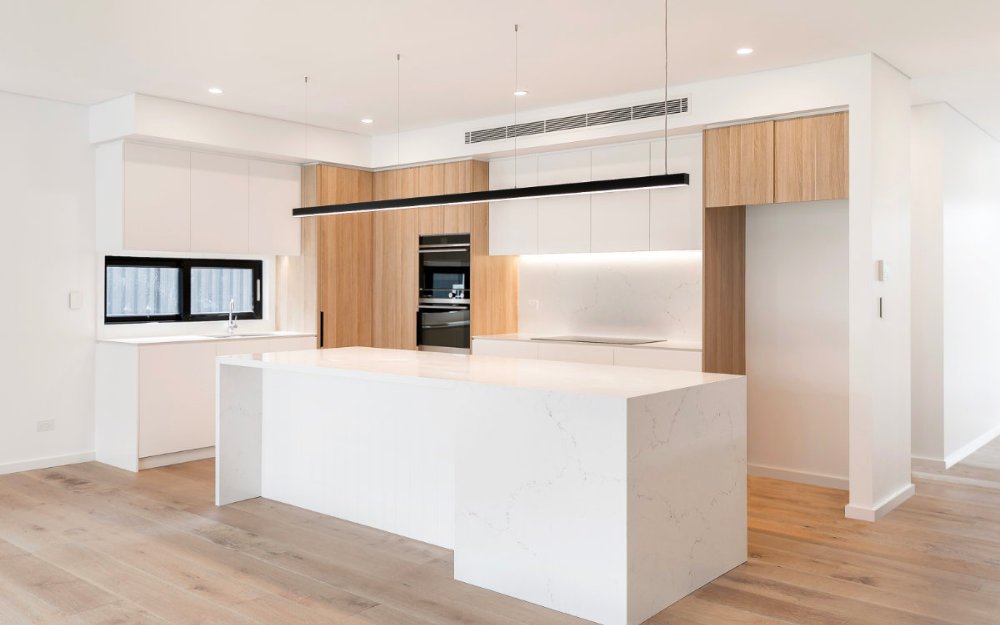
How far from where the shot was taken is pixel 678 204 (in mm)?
5641

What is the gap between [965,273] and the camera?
6633 millimetres

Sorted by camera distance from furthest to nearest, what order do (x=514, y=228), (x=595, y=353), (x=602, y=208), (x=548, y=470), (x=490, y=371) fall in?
1. (x=514, y=228)
2. (x=602, y=208)
3. (x=595, y=353)
4. (x=490, y=371)
5. (x=548, y=470)

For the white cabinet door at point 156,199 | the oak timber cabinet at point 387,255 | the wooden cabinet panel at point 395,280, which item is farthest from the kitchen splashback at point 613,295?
the white cabinet door at point 156,199

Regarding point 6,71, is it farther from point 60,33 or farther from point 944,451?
point 944,451

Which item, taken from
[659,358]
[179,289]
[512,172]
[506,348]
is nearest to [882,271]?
[659,358]

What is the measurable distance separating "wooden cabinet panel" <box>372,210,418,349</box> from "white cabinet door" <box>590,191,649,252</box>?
177 cm

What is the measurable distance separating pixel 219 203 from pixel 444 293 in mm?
1977

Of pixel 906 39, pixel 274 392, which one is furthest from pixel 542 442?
pixel 906 39

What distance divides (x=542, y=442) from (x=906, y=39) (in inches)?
122

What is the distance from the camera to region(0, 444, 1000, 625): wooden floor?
3207mm

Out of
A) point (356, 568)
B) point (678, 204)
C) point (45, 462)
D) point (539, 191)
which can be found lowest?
point (356, 568)

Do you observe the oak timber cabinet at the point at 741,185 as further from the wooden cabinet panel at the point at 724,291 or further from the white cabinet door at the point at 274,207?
the white cabinet door at the point at 274,207

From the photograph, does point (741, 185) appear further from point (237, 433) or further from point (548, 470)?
point (237, 433)

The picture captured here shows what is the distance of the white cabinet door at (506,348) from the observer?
6172mm
